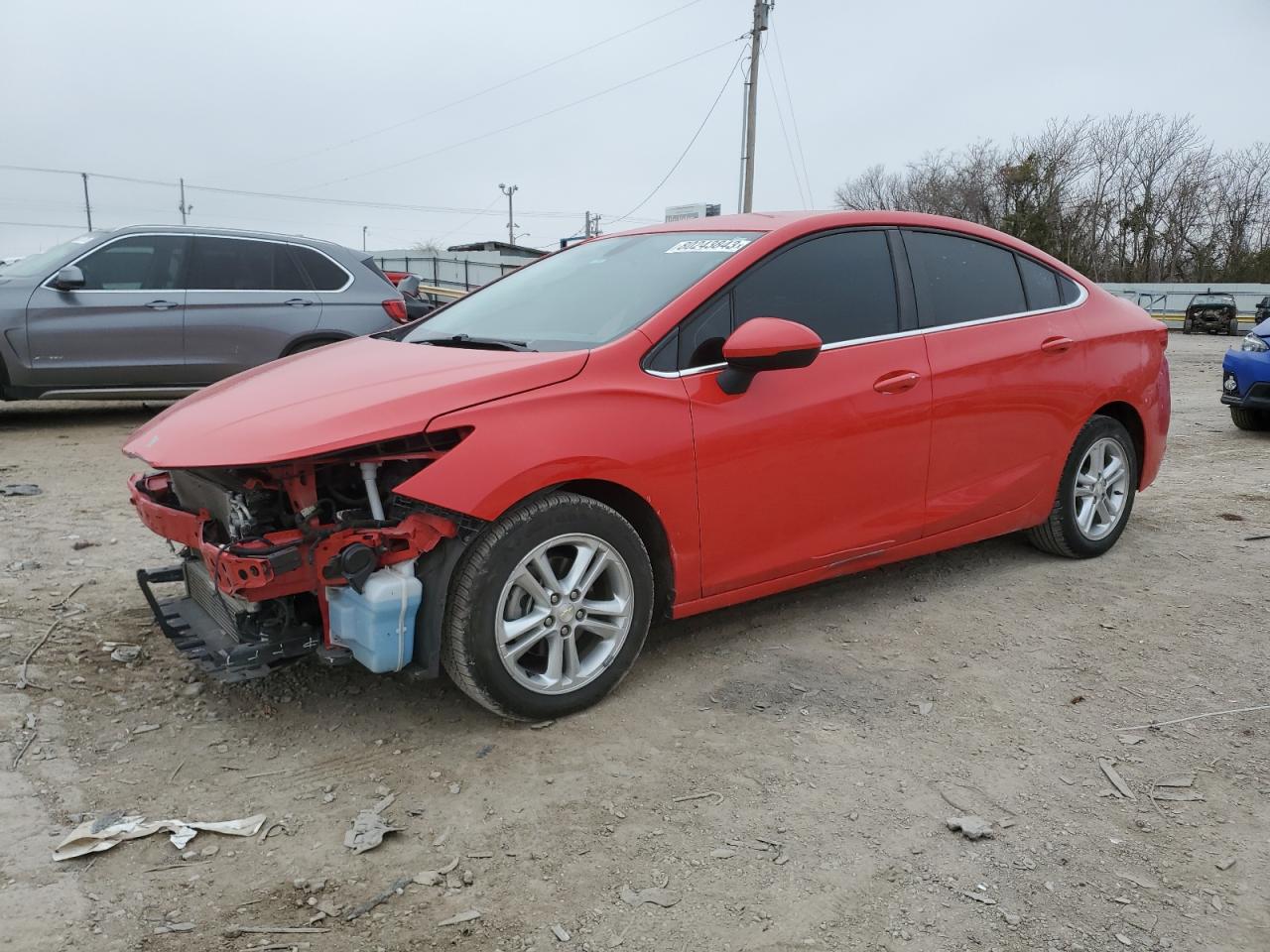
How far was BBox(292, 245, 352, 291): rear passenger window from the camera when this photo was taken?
848cm

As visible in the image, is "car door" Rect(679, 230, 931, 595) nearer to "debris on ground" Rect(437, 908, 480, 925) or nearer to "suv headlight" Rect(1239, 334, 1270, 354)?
"debris on ground" Rect(437, 908, 480, 925)

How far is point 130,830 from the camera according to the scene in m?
2.53

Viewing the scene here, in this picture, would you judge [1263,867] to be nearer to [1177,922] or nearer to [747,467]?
[1177,922]

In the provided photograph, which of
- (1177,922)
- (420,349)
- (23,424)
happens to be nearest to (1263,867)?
(1177,922)

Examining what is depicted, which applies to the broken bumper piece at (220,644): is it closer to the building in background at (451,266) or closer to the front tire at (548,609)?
the front tire at (548,609)

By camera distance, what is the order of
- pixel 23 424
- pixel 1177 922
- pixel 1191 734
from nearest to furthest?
pixel 1177 922 < pixel 1191 734 < pixel 23 424

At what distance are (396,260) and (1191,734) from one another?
42.6 meters

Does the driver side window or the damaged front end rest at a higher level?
the driver side window

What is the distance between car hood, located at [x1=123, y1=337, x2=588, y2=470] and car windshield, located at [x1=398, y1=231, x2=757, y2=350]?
23 cm

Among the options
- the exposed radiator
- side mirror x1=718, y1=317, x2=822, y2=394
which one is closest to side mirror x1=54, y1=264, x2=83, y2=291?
the exposed radiator

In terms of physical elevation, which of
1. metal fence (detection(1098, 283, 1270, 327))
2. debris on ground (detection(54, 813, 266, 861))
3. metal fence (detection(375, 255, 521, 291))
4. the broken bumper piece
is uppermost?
metal fence (detection(375, 255, 521, 291))

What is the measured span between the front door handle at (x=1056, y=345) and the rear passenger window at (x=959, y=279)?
0.18 m

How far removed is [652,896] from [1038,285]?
3477 millimetres

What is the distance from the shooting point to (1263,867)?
96.9 inches
